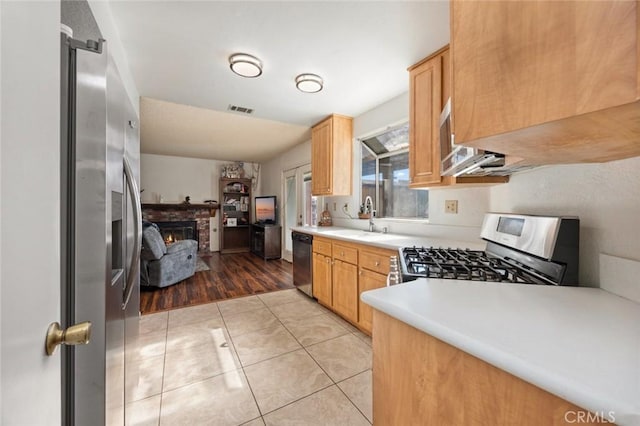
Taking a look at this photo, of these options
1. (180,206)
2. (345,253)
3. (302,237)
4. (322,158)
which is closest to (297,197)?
(322,158)

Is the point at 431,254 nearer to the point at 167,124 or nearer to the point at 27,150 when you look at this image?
the point at 27,150

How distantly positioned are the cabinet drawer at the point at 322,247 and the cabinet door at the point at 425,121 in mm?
1140

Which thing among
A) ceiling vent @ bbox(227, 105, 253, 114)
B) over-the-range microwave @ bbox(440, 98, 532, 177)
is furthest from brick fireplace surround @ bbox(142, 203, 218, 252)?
over-the-range microwave @ bbox(440, 98, 532, 177)

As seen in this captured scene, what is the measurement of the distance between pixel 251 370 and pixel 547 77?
2223mm

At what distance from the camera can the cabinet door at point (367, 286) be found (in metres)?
2.09

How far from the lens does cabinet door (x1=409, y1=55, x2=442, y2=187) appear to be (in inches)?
78.8

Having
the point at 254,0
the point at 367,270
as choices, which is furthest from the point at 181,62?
the point at 367,270

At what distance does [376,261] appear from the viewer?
6.90 feet

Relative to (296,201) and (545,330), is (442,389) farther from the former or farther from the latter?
(296,201)

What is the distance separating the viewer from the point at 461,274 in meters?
1.12

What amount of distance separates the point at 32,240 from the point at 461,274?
136 centimetres

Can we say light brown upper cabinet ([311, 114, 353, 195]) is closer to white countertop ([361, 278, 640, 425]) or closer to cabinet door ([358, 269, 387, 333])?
cabinet door ([358, 269, 387, 333])

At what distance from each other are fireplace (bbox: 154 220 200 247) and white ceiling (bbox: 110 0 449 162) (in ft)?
10.6

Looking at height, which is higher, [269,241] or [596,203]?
[596,203]
